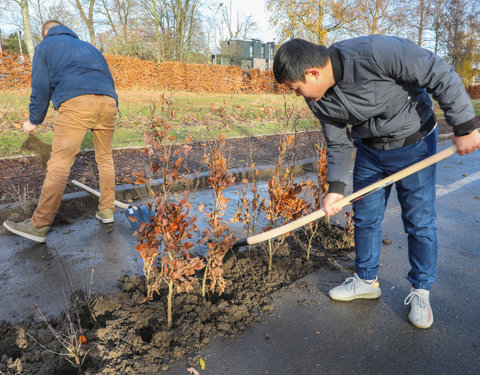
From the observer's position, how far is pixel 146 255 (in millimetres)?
2158

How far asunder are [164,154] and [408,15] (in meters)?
21.8

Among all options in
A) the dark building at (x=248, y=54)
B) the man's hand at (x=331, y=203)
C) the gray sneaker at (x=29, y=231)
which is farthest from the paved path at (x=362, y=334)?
the dark building at (x=248, y=54)

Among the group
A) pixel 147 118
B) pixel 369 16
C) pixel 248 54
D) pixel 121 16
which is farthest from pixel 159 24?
pixel 248 54

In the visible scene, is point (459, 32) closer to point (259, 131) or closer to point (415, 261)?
point (259, 131)

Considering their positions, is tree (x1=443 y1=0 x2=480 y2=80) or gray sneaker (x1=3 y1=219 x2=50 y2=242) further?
tree (x1=443 y1=0 x2=480 y2=80)

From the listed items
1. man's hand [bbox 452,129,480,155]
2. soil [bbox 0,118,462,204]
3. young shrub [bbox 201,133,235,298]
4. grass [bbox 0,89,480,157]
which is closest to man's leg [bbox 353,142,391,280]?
man's hand [bbox 452,129,480,155]

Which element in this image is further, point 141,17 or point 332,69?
point 141,17

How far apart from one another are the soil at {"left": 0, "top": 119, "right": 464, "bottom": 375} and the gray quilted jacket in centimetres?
113

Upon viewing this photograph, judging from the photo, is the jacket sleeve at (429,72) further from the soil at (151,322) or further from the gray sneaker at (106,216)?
the gray sneaker at (106,216)

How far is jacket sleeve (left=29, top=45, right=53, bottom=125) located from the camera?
3.32 m

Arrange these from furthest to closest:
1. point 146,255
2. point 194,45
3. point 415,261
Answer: point 194,45
point 415,261
point 146,255

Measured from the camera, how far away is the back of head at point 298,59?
1.91 meters

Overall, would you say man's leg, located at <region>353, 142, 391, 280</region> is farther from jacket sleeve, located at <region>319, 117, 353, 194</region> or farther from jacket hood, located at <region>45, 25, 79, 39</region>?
jacket hood, located at <region>45, 25, 79, 39</region>

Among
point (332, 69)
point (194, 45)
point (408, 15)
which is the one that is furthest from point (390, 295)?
point (194, 45)
